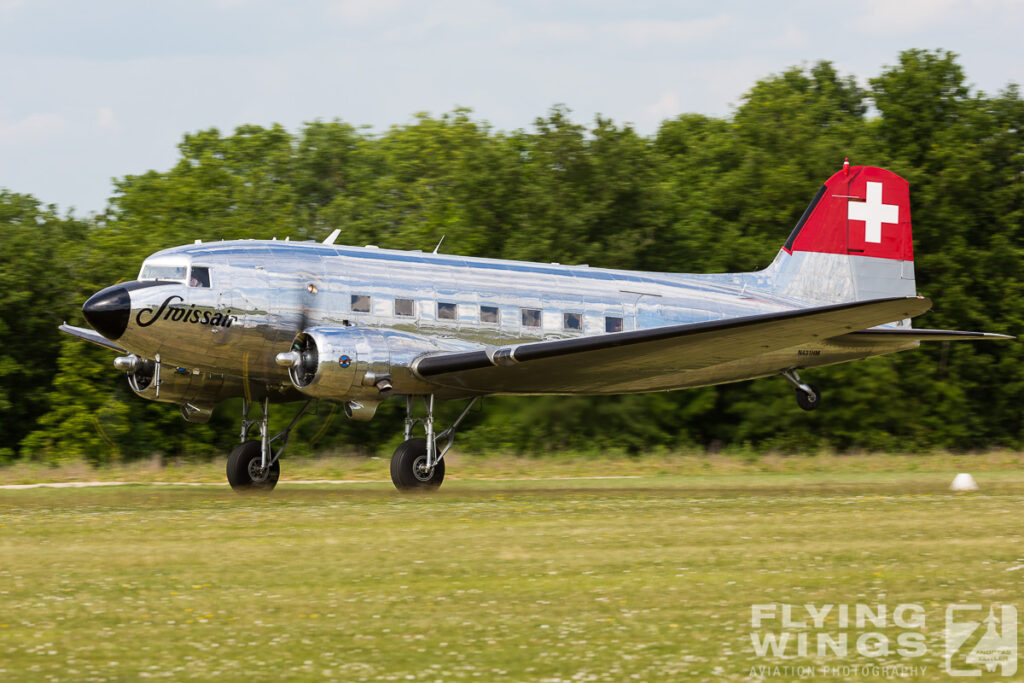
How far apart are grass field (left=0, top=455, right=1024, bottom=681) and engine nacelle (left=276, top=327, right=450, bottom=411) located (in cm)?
165

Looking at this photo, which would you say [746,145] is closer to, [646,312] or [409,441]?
[646,312]

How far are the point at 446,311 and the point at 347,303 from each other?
174 cm

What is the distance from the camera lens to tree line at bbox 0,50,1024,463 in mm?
34281

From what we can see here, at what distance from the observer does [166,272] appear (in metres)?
18.9

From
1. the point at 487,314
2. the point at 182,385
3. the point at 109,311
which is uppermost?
the point at 487,314

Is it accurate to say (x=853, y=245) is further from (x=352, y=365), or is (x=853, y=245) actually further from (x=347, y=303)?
(x=352, y=365)

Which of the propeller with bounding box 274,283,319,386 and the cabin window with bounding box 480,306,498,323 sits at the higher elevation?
the cabin window with bounding box 480,306,498,323

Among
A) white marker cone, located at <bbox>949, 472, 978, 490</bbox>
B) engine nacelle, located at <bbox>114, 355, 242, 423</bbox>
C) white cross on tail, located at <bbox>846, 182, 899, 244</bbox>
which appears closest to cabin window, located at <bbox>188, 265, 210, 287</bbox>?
engine nacelle, located at <bbox>114, 355, 242, 423</bbox>

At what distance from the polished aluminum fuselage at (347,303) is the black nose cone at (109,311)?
0.43 feet

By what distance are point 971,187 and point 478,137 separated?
777 inches

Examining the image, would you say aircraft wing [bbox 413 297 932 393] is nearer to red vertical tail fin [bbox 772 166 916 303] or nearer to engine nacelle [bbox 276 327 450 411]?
engine nacelle [bbox 276 327 450 411]

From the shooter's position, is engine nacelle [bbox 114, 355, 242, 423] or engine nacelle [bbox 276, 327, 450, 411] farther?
engine nacelle [bbox 114, 355, 242, 423]
